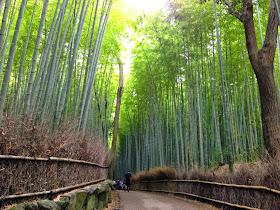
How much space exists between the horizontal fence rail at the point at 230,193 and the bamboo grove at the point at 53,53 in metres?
2.72

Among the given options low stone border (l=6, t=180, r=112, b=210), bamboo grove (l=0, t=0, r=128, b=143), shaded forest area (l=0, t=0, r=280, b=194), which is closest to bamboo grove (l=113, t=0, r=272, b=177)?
shaded forest area (l=0, t=0, r=280, b=194)

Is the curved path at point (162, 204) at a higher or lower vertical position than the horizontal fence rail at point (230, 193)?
lower

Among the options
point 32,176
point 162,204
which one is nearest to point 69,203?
point 32,176

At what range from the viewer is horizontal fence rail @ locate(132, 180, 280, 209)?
10.5ft

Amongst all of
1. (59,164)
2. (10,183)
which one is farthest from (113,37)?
(10,183)

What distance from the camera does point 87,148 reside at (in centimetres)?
415

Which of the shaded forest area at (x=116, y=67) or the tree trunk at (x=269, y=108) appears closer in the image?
the shaded forest area at (x=116, y=67)

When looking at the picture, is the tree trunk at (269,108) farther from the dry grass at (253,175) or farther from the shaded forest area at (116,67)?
the dry grass at (253,175)

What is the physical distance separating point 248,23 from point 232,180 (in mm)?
3024

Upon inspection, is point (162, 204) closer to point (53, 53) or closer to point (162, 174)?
point (162, 174)

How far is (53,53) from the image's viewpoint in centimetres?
377

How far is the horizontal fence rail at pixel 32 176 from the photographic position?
184 cm

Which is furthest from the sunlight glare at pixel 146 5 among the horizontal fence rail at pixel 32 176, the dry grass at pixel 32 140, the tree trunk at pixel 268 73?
the horizontal fence rail at pixel 32 176

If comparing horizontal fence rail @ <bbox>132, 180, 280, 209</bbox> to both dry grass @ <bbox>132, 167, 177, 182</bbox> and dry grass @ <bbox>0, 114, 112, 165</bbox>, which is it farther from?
dry grass @ <bbox>0, 114, 112, 165</bbox>
